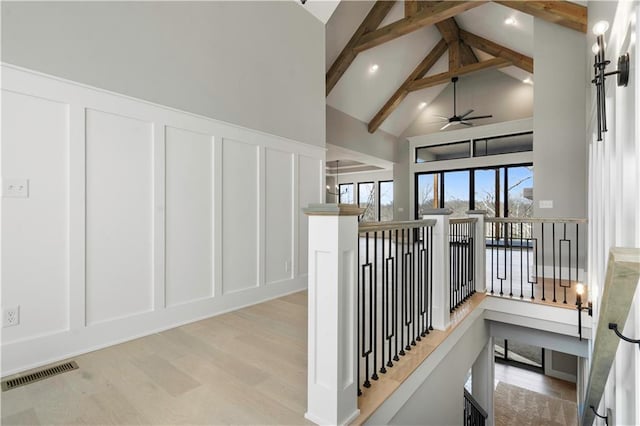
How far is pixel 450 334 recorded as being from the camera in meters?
2.64

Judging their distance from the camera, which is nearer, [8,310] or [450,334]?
[8,310]

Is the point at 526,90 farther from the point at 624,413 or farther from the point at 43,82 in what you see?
the point at 43,82

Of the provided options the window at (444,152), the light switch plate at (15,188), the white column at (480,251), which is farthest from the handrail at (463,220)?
the window at (444,152)

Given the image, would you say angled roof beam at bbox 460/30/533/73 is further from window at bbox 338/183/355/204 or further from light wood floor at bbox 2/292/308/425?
light wood floor at bbox 2/292/308/425

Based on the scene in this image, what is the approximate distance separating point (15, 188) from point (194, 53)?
1.88m

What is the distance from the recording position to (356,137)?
782 cm

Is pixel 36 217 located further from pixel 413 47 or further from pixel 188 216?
pixel 413 47

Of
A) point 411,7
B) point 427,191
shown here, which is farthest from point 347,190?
point 411,7

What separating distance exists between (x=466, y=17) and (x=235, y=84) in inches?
239

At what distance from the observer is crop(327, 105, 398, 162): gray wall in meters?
7.06

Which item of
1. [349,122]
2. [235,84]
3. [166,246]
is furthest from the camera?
[349,122]

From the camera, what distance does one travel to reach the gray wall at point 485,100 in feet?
25.3

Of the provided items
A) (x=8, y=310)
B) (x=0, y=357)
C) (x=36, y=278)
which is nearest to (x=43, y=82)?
(x=36, y=278)

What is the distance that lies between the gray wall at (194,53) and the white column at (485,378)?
370 centimetres
